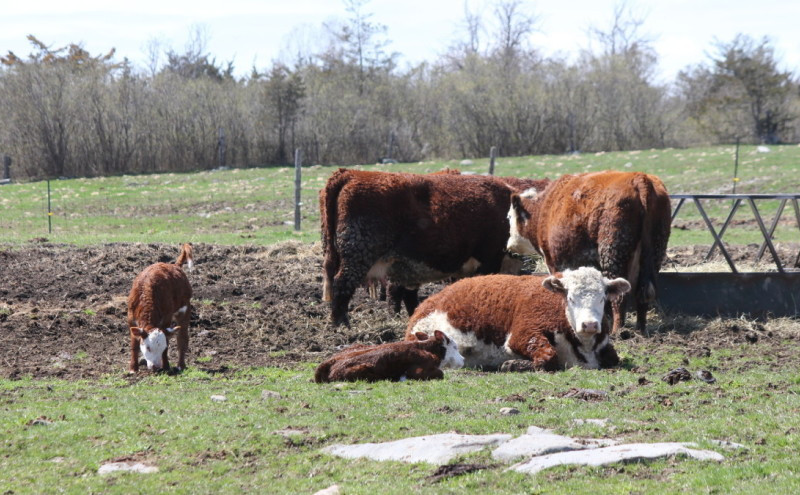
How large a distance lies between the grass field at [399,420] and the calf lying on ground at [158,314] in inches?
13.1

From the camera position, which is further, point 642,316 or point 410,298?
point 410,298

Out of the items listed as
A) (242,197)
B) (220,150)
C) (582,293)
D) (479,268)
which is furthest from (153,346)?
(220,150)

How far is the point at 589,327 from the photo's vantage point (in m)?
9.84

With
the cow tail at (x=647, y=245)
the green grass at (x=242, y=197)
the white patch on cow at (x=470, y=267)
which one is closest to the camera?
the cow tail at (x=647, y=245)

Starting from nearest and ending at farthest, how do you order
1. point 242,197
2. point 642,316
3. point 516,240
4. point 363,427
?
1. point 363,427
2. point 642,316
3. point 516,240
4. point 242,197

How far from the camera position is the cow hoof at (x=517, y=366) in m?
10.2

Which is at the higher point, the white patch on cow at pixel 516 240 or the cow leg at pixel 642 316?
the white patch on cow at pixel 516 240

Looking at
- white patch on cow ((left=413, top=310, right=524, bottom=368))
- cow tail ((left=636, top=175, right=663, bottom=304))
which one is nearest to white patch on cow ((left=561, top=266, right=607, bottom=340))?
white patch on cow ((left=413, top=310, right=524, bottom=368))

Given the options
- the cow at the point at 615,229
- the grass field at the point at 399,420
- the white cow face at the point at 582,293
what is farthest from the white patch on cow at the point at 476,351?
the cow at the point at 615,229

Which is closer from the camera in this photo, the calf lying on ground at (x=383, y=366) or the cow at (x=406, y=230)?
the calf lying on ground at (x=383, y=366)

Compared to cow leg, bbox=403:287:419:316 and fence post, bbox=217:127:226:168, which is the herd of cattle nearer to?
cow leg, bbox=403:287:419:316

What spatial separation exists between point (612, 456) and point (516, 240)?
8242mm

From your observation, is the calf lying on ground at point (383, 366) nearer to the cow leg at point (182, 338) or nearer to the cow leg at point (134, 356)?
the cow leg at point (182, 338)

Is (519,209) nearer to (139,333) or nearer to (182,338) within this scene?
(182,338)
